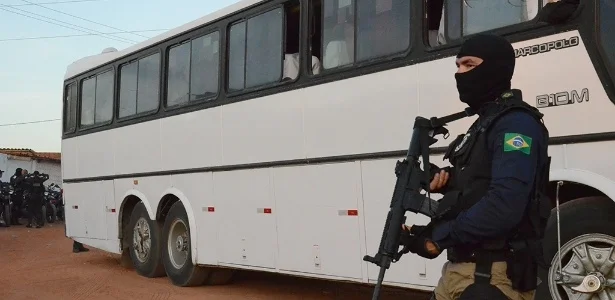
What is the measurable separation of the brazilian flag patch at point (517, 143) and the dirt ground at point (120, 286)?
5552mm

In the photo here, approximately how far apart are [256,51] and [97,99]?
4816 millimetres

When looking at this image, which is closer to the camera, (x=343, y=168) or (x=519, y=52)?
(x=519, y=52)

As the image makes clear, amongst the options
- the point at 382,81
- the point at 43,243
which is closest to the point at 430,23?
the point at 382,81

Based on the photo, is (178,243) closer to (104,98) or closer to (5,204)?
(104,98)

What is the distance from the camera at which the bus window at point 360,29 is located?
20.5 ft

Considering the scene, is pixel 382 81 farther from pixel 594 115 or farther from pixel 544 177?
pixel 544 177

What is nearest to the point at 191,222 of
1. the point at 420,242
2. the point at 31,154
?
the point at 420,242

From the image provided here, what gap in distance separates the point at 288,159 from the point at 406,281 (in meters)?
1.97

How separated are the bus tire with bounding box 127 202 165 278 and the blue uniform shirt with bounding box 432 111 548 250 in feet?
25.9

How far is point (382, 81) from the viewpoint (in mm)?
6316

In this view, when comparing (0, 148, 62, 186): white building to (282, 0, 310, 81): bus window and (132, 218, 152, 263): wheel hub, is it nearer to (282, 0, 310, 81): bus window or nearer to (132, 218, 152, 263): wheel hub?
(132, 218, 152, 263): wheel hub

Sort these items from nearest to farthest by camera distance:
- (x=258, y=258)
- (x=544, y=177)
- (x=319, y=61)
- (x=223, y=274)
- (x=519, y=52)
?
(x=544, y=177) → (x=519, y=52) → (x=319, y=61) → (x=258, y=258) → (x=223, y=274)

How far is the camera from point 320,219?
7035 millimetres

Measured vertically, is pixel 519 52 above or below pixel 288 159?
above
